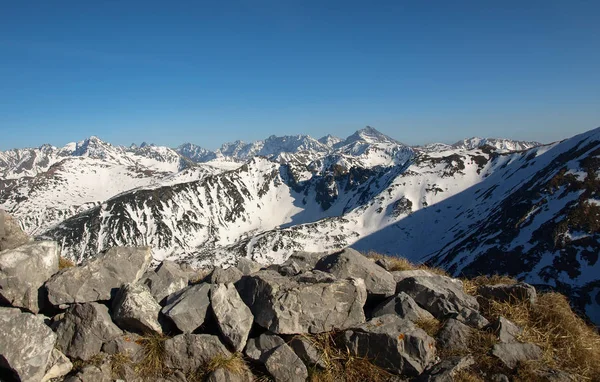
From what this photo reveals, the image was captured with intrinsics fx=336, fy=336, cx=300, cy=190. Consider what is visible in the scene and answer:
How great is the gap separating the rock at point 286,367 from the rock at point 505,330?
17.6ft

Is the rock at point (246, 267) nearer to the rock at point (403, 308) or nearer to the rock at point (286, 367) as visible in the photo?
the rock at point (286, 367)

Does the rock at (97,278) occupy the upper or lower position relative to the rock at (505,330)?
upper

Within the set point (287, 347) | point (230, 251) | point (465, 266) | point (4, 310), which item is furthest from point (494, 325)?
point (230, 251)

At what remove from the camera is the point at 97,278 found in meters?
10.4

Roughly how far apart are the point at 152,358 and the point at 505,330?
961 cm

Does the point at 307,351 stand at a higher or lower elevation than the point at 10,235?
lower

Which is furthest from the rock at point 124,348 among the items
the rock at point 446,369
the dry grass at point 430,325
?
the dry grass at point 430,325

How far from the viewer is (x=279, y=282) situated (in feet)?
33.7

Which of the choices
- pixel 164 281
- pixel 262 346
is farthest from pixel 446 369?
pixel 164 281

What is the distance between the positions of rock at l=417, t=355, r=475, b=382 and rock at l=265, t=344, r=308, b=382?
298 cm

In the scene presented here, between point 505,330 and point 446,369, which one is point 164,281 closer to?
point 446,369

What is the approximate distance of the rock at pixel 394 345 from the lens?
8.70 m

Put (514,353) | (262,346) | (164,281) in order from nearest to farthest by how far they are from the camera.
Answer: (514,353) → (262,346) → (164,281)

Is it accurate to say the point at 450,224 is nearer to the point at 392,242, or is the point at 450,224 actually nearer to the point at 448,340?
the point at 392,242
